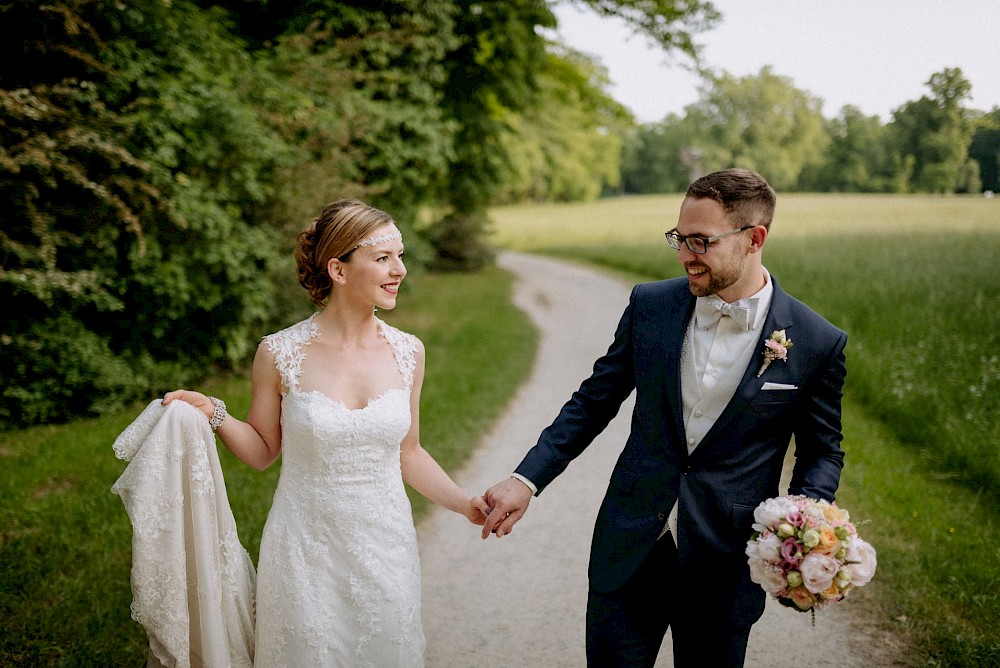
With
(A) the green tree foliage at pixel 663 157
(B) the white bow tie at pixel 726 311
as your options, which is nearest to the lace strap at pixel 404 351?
(B) the white bow tie at pixel 726 311

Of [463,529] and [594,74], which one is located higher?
[594,74]

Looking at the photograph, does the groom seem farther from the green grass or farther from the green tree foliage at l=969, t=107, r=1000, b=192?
the green tree foliage at l=969, t=107, r=1000, b=192

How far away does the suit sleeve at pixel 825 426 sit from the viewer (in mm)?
2469

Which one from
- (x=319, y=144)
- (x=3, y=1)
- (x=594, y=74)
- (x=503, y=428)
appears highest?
(x=594, y=74)

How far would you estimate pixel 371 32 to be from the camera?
401 inches

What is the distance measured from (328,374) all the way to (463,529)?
2.92 meters

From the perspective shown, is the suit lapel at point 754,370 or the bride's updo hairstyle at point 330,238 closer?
the suit lapel at point 754,370

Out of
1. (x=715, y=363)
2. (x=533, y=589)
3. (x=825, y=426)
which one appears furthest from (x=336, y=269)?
(x=533, y=589)

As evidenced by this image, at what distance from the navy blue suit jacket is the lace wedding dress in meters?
0.83

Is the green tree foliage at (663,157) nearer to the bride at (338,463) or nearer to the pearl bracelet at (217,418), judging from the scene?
the bride at (338,463)

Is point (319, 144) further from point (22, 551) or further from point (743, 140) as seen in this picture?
point (743, 140)

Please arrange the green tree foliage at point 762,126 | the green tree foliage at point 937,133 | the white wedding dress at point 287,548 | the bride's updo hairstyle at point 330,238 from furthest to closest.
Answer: the green tree foliage at point 762,126 → the green tree foliage at point 937,133 → the bride's updo hairstyle at point 330,238 → the white wedding dress at point 287,548

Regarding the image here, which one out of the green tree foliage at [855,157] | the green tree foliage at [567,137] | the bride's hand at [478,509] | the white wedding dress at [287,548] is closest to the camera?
the white wedding dress at [287,548]

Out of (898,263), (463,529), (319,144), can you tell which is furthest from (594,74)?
(463,529)
